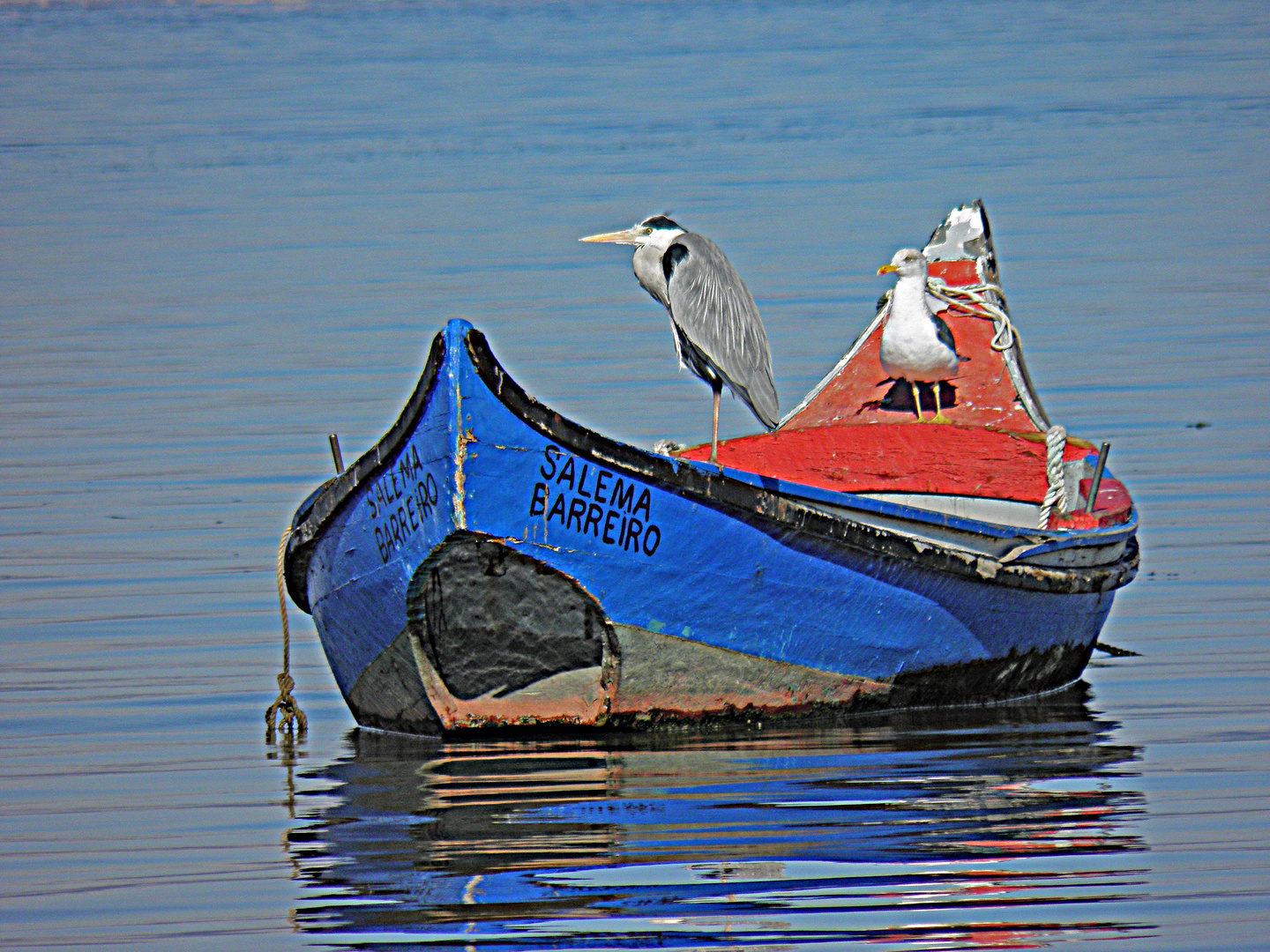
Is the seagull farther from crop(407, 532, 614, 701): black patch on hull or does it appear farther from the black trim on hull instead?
crop(407, 532, 614, 701): black patch on hull

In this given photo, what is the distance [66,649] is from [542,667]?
10.4ft

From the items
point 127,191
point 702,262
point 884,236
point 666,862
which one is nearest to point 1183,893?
point 666,862

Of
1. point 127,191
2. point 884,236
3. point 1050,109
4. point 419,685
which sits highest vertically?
point 1050,109

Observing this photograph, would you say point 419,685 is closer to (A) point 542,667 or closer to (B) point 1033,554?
(A) point 542,667

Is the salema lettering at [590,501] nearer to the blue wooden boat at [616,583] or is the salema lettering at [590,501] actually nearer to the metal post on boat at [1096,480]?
the blue wooden boat at [616,583]

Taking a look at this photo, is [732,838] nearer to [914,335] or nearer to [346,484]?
[346,484]

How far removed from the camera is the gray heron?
1006 centimetres

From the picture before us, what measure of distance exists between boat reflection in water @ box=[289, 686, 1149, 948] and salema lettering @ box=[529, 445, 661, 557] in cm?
88

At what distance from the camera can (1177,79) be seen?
41.3 metres

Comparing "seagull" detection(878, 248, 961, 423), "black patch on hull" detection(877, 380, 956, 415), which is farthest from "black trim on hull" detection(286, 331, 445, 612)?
"black patch on hull" detection(877, 380, 956, 415)

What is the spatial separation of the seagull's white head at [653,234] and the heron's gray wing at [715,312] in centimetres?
5

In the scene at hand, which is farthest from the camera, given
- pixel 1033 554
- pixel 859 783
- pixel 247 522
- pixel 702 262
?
pixel 247 522

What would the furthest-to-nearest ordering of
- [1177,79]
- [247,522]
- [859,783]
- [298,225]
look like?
1. [1177,79]
2. [298,225]
3. [247,522]
4. [859,783]

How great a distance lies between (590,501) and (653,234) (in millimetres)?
2382
